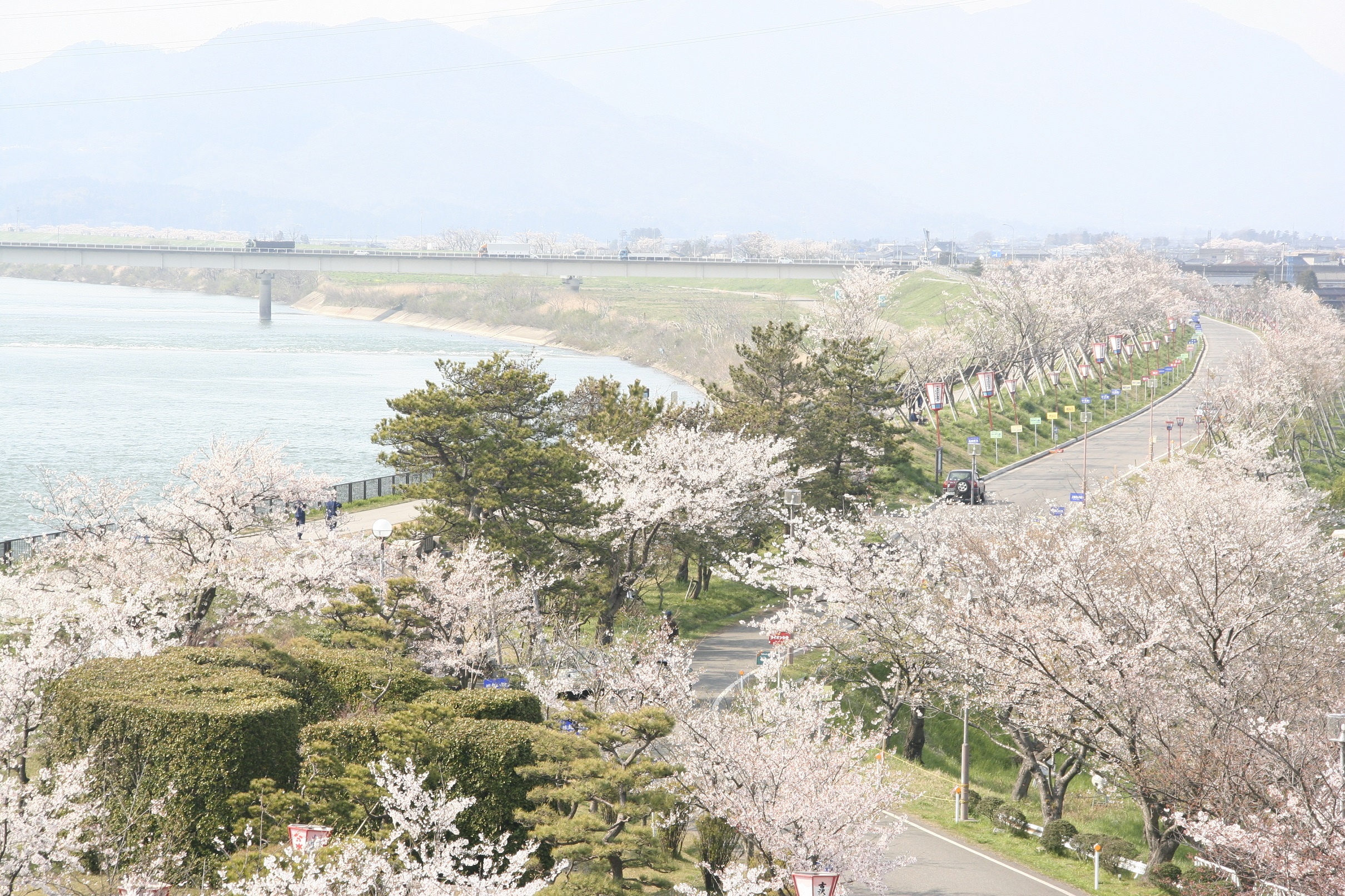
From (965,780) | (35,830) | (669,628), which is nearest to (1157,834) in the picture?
(965,780)

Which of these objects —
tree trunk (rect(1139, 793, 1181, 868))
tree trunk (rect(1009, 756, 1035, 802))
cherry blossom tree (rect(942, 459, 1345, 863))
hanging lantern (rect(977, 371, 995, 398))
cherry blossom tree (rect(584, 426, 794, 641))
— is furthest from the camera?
hanging lantern (rect(977, 371, 995, 398))

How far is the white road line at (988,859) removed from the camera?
22438 mm

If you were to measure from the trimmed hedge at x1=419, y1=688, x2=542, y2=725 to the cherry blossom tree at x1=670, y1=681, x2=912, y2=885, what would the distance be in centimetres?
295

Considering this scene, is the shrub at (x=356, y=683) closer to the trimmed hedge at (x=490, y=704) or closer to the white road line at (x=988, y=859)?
the trimmed hedge at (x=490, y=704)

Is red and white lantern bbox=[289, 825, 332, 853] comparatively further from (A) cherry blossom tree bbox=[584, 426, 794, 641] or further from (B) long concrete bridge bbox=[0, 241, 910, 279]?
(B) long concrete bridge bbox=[0, 241, 910, 279]

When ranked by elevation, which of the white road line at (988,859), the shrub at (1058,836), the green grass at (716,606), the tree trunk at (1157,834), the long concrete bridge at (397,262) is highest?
the long concrete bridge at (397,262)

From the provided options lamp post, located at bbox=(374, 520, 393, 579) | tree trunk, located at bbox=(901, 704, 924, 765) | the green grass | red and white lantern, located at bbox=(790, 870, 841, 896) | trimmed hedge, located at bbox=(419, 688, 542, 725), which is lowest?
tree trunk, located at bbox=(901, 704, 924, 765)

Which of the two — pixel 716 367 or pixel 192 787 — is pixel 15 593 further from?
pixel 716 367

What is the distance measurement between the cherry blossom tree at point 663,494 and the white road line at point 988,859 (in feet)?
39.8

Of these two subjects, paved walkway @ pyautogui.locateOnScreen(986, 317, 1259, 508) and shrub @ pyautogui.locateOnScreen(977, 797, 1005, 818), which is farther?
paved walkway @ pyautogui.locateOnScreen(986, 317, 1259, 508)

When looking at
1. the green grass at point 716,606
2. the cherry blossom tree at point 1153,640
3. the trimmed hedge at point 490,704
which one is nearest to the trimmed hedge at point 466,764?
the trimmed hedge at point 490,704

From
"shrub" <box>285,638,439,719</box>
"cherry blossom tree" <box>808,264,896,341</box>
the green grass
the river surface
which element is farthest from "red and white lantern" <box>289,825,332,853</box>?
"cherry blossom tree" <box>808,264,896,341</box>

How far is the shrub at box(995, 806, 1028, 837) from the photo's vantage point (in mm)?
25281

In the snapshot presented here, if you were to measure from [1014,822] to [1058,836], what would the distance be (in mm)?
1224
